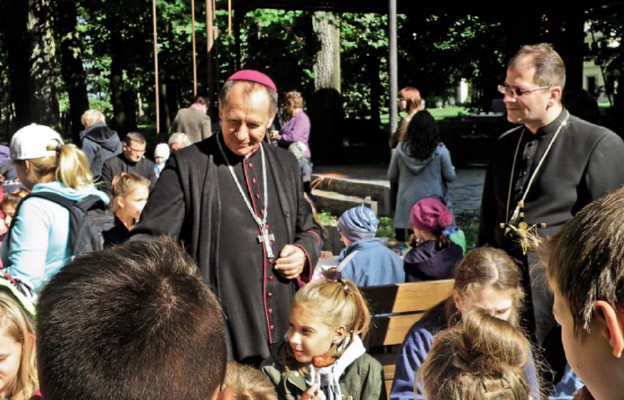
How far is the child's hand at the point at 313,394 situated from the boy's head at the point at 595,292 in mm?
2002

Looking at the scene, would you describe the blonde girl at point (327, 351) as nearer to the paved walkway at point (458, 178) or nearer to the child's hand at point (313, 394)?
the child's hand at point (313, 394)

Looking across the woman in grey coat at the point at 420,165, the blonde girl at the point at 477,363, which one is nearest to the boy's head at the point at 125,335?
the blonde girl at the point at 477,363

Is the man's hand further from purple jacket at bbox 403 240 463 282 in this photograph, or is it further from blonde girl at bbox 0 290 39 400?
purple jacket at bbox 403 240 463 282

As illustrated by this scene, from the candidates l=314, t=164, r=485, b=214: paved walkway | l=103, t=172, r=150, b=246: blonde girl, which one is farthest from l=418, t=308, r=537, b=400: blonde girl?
l=314, t=164, r=485, b=214: paved walkway

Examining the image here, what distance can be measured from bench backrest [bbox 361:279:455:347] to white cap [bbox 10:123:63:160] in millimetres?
1781

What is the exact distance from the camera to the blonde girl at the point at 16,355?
255 cm

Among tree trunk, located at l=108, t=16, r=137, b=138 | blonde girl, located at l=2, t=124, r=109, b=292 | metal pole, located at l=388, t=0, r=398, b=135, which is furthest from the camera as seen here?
tree trunk, located at l=108, t=16, r=137, b=138

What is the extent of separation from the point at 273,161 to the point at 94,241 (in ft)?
3.54

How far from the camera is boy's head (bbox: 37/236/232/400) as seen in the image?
1.17 metres

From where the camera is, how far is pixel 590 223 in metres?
1.23

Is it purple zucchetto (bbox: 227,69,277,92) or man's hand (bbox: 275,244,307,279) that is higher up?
purple zucchetto (bbox: 227,69,277,92)

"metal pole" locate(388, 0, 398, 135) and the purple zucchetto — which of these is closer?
the purple zucchetto

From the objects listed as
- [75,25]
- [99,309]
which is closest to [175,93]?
[75,25]

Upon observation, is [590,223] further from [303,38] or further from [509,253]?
[303,38]
